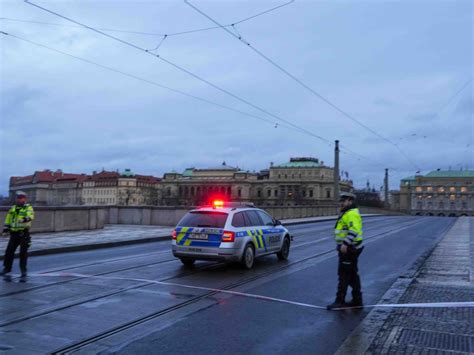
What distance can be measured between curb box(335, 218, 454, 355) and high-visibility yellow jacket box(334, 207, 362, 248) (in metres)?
1.09

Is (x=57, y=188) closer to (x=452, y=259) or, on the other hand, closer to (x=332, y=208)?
(x=332, y=208)

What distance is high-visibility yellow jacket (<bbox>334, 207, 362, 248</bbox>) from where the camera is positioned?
7.73m

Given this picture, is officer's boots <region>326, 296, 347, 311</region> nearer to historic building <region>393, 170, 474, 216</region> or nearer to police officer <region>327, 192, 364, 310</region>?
police officer <region>327, 192, 364, 310</region>

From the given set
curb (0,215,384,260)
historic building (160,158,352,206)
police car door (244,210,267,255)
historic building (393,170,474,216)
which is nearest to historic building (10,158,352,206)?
historic building (160,158,352,206)

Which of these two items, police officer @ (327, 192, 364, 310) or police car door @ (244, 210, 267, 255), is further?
police car door @ (244, 210, 267, 255)

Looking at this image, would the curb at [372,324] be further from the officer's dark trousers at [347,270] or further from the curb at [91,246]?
the curb at [91,246]

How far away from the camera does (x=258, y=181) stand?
17350cm

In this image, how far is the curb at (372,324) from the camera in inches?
223

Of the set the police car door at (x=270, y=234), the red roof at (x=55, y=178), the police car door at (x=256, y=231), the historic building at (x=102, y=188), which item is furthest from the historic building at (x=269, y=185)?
the police car door at (x=256, y=231)

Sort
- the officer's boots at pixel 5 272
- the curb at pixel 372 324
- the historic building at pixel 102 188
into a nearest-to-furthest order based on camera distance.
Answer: the curb at pixel 372 324
the officer's boots at pixel 5 272
the historic building at pixel 102 188

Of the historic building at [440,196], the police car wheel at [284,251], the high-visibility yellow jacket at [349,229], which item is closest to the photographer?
the high-visibility yellow jacket at [349,229]

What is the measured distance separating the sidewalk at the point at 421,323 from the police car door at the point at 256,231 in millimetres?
3636

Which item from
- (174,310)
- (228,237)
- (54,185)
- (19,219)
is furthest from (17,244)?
Result: (54,185)

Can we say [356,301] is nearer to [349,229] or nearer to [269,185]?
[349,229]
